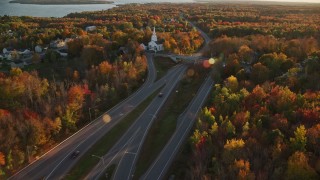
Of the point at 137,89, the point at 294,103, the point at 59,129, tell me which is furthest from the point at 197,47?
the point at 59,129

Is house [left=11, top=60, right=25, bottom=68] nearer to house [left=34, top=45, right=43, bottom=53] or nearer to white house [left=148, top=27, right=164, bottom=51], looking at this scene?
house [left=34, top=45, right=43, bottom=53]

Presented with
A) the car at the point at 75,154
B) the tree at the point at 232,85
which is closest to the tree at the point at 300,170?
the tree at the point at 232,85

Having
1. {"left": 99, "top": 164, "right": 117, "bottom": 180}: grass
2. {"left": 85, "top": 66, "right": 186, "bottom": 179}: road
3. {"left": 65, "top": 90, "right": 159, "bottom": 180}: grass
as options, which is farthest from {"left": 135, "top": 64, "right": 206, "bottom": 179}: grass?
{"left": 65, "top": 90, "right": 159, "bottom": 180}: grass

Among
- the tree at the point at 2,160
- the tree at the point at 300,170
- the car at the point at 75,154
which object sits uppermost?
the tree at the point at 300,170

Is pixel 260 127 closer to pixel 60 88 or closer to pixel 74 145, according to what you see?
pixel 74 145

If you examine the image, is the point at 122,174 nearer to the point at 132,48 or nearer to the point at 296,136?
the point at 296,136

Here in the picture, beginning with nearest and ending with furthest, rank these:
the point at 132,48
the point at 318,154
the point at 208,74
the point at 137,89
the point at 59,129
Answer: the point at 318,154, the point at 59,129, the point at 137,89, the point at 208,74, the point at 132,48

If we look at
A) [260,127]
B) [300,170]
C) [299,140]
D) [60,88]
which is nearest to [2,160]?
[60,88]

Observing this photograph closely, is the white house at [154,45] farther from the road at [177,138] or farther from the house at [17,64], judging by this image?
the house at [17,64]
